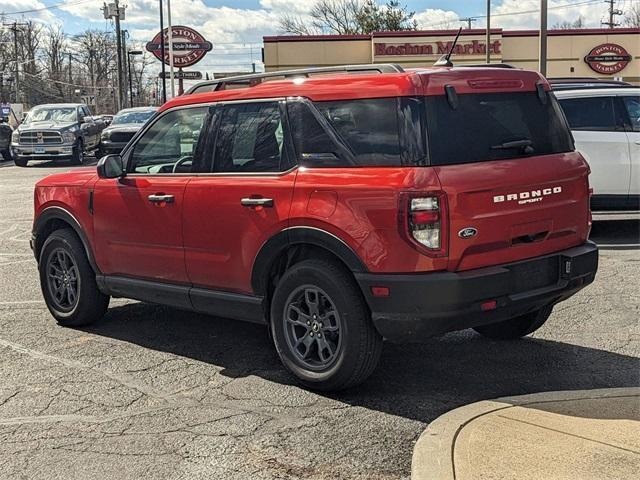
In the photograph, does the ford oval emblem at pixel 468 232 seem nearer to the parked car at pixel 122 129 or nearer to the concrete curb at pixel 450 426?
the concrete curb at pixel 450 426

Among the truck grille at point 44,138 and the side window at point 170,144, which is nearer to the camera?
the side window at point 170,144

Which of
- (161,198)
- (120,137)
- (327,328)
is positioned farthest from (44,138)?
(327,328)

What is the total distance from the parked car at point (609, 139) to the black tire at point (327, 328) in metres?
6.11

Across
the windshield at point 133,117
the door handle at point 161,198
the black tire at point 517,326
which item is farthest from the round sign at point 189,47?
the black tire at point 517,326

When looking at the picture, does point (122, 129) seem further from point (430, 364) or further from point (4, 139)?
point (430, 364)

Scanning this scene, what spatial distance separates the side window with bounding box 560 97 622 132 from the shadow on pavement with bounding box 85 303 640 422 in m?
4.89

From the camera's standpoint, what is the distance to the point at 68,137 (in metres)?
23.9

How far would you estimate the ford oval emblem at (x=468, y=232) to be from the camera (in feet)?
13.3

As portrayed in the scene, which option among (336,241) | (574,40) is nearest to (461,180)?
(336,241)

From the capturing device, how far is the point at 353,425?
411cm

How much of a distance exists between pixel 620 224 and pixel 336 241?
25.6ft

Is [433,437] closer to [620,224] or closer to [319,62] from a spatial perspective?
[620,224]

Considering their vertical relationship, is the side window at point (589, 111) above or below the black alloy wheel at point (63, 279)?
above

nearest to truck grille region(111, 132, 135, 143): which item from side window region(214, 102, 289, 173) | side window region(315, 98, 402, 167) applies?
side window region(214, 102, 289, 173)
